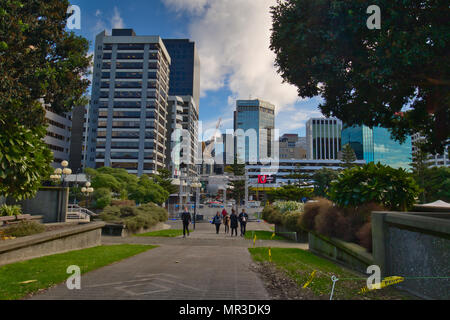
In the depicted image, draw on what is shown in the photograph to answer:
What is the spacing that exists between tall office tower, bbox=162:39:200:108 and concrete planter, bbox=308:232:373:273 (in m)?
170

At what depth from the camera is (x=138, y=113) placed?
85.8 metres

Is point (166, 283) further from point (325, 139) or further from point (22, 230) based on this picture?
point (325, 139)

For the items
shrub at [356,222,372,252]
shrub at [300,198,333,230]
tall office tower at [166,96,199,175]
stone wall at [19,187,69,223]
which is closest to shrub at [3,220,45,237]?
stone wall at [19,187,69,223]

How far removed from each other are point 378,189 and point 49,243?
1147 centimetres

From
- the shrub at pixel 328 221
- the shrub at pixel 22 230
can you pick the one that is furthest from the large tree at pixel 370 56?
the shrub at pixel 22 230

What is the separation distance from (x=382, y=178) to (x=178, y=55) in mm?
184261

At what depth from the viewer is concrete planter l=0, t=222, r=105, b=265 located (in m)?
7.83

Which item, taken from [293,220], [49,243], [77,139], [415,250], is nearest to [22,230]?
[49,243]

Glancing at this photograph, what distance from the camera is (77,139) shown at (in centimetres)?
8931

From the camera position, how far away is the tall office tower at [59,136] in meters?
75.2

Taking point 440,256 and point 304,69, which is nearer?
point 440,256

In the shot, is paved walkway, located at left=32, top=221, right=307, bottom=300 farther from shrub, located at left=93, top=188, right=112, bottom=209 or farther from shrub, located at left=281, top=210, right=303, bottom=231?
shrub, located at left=93, top=188, right=112, bottom=209
